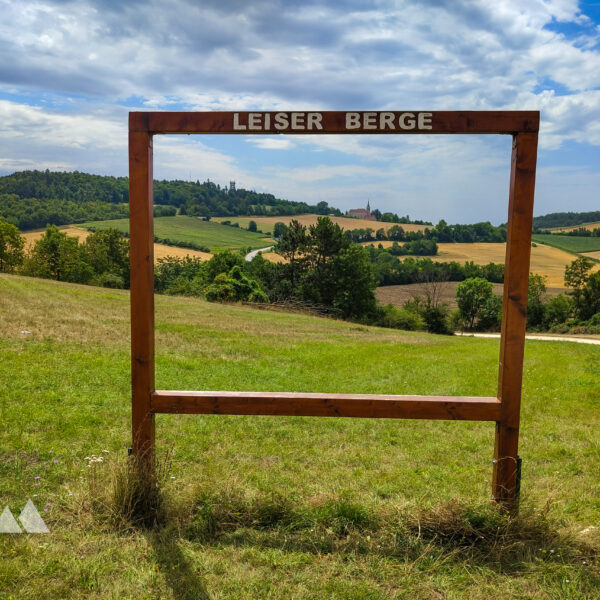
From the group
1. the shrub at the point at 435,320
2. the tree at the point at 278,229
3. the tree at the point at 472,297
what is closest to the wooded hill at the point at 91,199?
the tree at the point at 278,229

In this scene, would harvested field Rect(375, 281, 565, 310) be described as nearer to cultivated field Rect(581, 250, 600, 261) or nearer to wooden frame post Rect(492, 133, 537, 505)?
cultivated field Rect(581, 250, 600, 261)

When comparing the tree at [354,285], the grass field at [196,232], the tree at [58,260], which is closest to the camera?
the tree at [354,285]

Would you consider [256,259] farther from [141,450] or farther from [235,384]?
[141,450]

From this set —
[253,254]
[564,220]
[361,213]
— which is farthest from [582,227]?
[361,213]

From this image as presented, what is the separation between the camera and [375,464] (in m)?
5.54

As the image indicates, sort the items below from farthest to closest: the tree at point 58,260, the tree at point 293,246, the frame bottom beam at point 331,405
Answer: the tree at point 58,260
the tree at point 293,246
the frame bottom beam at point 331,405

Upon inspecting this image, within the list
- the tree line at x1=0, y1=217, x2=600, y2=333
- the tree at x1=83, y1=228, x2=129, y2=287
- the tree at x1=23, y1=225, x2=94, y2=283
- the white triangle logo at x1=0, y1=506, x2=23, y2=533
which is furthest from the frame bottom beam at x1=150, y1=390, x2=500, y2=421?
the tree at x1=83, y1=228, x2=129, y2=287

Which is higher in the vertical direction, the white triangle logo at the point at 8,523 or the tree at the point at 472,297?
the white triangle logo at the point at 8,523

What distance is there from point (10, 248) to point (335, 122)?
63656mm

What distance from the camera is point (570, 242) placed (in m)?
93.6

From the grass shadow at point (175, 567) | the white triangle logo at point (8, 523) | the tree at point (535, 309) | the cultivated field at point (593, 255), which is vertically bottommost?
the tree at point (535, 309)

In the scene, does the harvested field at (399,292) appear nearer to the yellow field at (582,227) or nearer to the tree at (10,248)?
the tree at (10,248)

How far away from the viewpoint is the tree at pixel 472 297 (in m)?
68.6

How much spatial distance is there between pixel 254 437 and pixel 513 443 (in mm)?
3363
